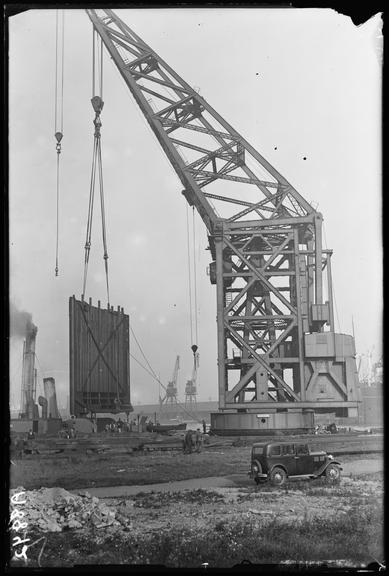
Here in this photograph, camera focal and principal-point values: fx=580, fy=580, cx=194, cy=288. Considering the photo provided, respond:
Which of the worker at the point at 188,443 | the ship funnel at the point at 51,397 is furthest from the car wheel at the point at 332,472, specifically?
the ship funnel at the point at 51,397

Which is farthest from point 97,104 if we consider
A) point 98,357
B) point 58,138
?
point 98,357

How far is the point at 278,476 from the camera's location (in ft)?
43.6

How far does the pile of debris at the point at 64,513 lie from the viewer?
425 inches

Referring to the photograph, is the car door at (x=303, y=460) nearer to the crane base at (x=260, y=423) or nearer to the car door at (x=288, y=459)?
the car door at (x=288, y=459)

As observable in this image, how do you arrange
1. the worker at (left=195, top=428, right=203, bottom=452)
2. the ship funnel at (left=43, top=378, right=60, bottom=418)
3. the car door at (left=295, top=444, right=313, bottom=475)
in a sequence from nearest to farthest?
the car door at (left=295, top=444, right=313, bottom=475) < the worker at (left=195, top=428, right=203, bottom=452) < the ship funnel at (left=43, top=378, right=60, bottom=418)

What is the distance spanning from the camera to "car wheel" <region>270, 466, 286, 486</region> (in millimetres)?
13191

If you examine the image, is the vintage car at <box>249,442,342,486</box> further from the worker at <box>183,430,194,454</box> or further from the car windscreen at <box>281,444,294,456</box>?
the worker at <box>183,430,194,454</box>

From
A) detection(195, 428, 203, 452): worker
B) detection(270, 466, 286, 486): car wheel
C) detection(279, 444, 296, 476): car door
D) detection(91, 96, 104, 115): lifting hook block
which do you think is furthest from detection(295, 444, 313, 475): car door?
detection(91, 96, 104, 115): lifting hook block

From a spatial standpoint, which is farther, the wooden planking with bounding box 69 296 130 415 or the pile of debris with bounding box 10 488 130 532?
the wooden planking with bounding box 69 296 130 415

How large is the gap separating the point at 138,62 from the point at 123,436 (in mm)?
13428

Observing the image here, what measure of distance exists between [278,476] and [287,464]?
360 mm

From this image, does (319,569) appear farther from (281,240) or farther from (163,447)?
(281,240)

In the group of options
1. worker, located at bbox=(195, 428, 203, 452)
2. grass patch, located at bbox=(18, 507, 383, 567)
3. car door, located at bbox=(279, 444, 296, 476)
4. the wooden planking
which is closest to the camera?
grass patch, located at bbox=(18, 507, 383, 567)
